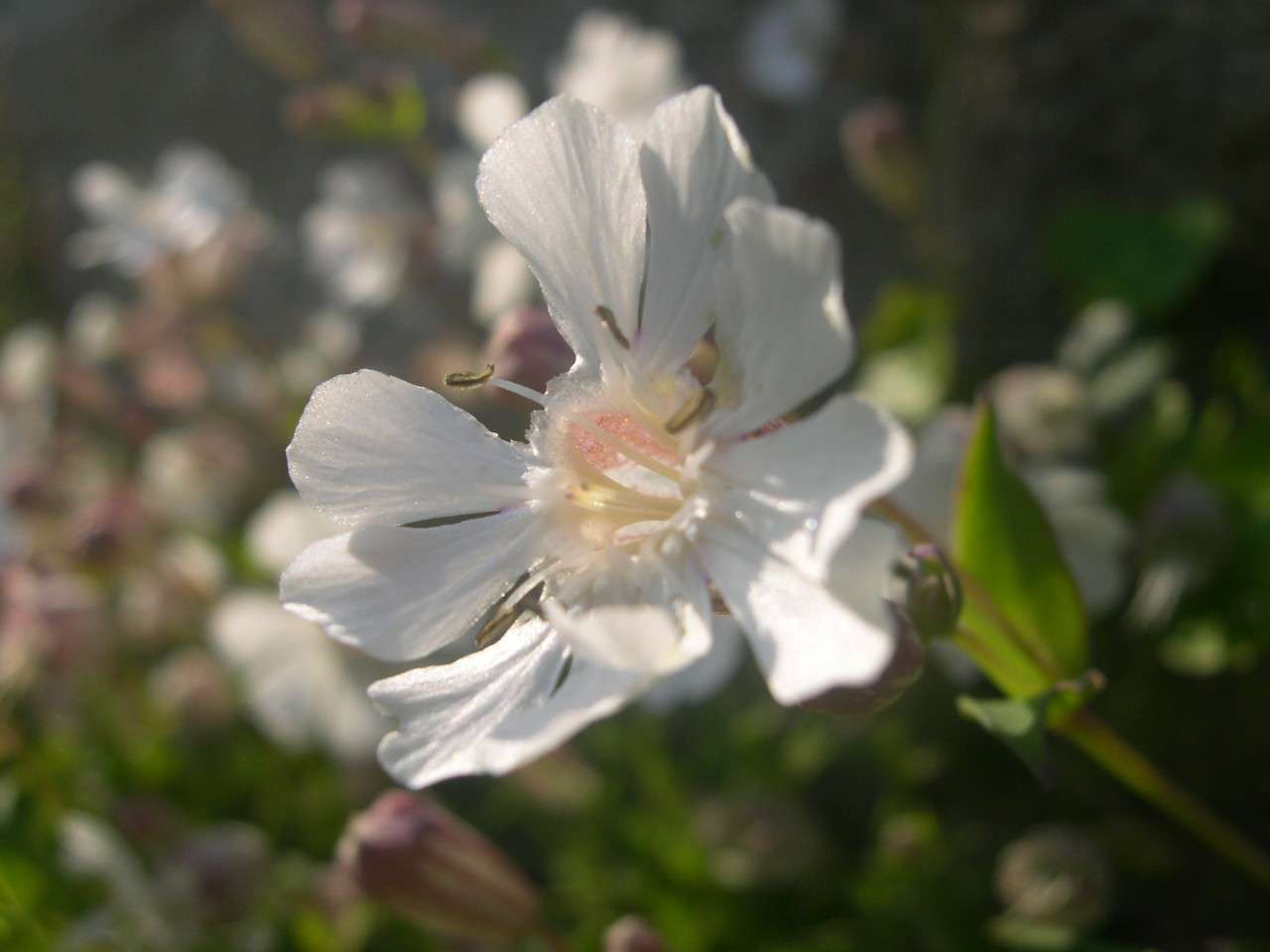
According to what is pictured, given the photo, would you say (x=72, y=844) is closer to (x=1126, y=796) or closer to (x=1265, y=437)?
(x=1126, y=796)

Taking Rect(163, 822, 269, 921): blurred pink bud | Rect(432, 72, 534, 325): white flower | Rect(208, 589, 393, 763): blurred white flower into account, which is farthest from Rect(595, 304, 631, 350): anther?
Rect(208, 589, 393, 763): blurred white flower

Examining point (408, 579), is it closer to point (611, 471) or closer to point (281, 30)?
point (611, 471)

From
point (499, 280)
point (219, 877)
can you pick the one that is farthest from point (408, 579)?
point (499, 280)

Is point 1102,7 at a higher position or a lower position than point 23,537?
higher

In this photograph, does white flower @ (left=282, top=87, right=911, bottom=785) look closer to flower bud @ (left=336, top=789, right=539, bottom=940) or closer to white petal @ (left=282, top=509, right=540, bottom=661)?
white petal @ (left=282, top=509, right=540, bottom=661)

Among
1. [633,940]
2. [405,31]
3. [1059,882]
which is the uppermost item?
[405,31]

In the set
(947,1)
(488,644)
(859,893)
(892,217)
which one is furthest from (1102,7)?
(488,644)
